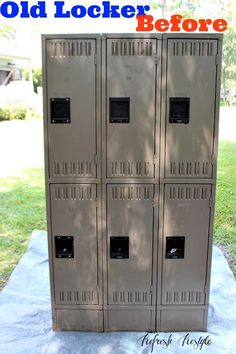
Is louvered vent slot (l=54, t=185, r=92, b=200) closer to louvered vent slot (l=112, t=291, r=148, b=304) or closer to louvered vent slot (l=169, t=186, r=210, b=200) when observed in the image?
louvered vent slot (l=169, t=186, r=210, b=200)

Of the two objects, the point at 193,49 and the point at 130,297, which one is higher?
the point at 193,49

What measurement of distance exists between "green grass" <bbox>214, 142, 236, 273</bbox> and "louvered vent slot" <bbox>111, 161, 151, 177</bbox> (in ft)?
5.54

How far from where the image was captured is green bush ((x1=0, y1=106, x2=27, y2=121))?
1326cm

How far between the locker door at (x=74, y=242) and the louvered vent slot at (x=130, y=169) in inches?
6.6

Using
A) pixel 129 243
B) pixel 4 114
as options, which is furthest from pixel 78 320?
pixel 4 114

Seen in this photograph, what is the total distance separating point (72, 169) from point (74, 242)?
0.45 metres

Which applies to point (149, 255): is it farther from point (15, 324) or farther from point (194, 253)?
point (15, 324)

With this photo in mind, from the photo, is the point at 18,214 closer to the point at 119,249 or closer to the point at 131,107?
the point at 119,249

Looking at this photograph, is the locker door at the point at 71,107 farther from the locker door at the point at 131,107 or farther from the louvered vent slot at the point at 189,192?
the louvered vent slot at the point at 189,192

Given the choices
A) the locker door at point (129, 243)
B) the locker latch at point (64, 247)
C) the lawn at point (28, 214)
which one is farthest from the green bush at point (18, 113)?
the locker door at point (129, 243)

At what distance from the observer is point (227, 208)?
522 cm

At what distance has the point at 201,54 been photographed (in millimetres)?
2229

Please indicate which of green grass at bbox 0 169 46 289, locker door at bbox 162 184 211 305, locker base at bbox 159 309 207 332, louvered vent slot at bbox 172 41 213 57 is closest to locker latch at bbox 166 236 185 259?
locker door at bbox 162 184 211 305

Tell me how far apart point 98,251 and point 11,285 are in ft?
3.40
